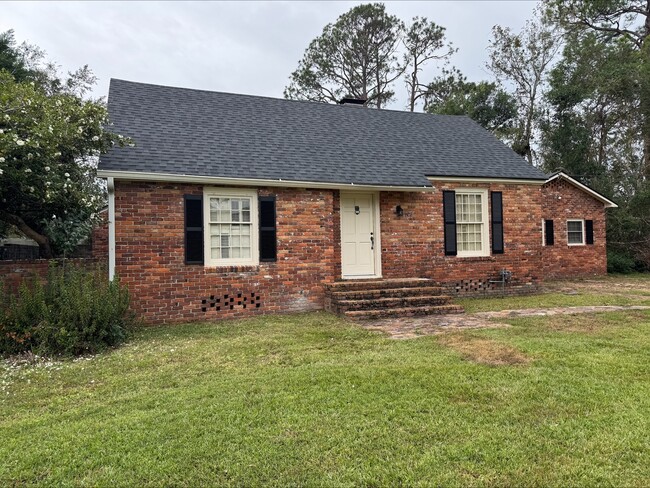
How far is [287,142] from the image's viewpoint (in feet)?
34.8

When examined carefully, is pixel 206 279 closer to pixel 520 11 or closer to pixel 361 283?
pixel 361 283

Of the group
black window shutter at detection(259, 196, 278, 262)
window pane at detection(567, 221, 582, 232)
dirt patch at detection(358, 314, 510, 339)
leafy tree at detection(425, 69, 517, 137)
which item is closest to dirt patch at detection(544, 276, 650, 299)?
window pane at detection(567, 221, 582, 232)

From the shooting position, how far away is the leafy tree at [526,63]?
2394 cm

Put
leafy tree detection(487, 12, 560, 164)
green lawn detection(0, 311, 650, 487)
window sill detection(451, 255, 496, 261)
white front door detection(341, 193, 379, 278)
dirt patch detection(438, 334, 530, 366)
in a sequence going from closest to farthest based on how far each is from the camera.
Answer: green lawn detection(0, 311, 650, 487), dirt patch detection(438, 334, 530, 366), white front door detection(341, 193, 379, 278), window sill detection(451, 255, 496, 261), leafy tree detection(487, 12, 560, 164)

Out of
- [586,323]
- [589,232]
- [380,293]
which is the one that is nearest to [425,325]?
[380,293]

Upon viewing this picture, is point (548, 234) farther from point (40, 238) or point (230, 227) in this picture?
point (40, 238)

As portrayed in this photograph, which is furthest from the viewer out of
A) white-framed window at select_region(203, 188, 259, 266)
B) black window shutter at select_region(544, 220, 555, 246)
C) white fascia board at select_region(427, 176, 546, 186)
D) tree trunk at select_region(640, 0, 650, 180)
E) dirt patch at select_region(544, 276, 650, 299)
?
tree trunk at select_region(640, 0, 650, 180)

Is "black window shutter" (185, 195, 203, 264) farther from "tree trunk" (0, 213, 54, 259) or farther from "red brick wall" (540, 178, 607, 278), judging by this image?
"red brick wall" (540, 178, 607, 278)

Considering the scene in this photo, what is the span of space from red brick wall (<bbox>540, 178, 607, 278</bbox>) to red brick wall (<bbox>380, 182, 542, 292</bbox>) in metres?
4.55

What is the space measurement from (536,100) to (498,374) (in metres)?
24.0

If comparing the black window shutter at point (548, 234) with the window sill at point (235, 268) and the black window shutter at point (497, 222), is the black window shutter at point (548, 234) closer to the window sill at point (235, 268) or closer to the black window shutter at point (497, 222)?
the black window shutter at point (497, 222)

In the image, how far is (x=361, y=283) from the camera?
9.27 m

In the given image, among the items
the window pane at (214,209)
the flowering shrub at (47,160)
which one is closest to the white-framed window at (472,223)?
the window pane at (214,209)

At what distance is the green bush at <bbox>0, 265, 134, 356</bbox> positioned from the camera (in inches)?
230
